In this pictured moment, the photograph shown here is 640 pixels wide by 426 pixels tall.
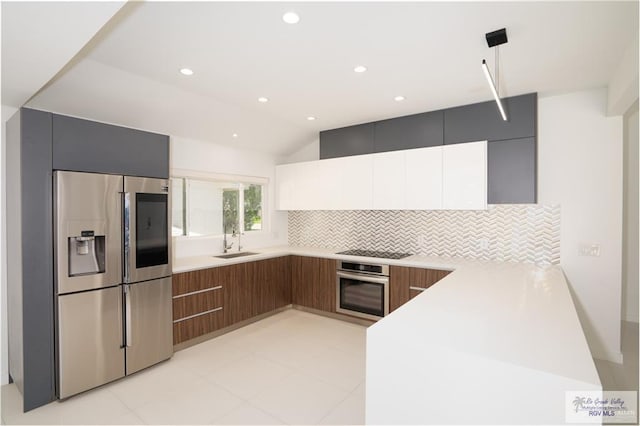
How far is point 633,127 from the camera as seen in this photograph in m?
4.00

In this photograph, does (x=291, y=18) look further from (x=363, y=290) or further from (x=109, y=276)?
(x=363, y=290)

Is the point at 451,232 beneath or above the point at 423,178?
beneath

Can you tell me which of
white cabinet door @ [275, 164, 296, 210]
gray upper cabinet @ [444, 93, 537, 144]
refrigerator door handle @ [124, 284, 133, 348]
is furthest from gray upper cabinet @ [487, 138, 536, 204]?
refrigerator door handle @ [124, 284, 133, 348]

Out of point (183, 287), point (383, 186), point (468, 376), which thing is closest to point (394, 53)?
point (383, 186)

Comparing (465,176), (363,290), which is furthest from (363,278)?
(465,176)

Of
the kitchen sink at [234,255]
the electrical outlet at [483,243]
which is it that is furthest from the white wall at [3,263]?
the electrical outlet at [483,243]

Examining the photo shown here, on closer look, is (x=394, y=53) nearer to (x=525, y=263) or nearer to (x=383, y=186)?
(x=383, y=186)

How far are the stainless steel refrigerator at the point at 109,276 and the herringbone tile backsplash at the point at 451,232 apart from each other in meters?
2.38

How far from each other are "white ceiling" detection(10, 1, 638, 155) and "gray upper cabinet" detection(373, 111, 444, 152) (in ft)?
0.56

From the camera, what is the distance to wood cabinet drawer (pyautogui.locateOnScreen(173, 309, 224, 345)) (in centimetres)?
315

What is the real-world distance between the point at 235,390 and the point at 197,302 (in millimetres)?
1107

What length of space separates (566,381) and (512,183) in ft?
8.23

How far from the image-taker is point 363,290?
378 centimetres

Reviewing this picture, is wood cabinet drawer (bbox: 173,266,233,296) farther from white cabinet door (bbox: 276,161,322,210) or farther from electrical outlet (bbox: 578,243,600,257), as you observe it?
electrical outlet (bbox: 578,243,600,257)
